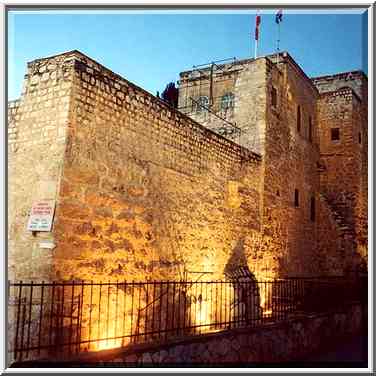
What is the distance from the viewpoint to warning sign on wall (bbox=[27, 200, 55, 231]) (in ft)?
20.3

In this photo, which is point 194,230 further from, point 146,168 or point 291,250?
point 291,250

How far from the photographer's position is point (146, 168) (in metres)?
8.12

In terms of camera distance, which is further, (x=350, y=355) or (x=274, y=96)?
(x=274, y=96)

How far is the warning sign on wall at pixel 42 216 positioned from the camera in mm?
6199

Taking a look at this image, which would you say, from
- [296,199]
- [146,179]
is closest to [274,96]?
[296,199]

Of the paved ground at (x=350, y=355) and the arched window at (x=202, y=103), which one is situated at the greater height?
the arched window at (x=202, y=103)

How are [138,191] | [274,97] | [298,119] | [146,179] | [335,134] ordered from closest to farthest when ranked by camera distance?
[138,191]
[146,179]
[274,97]
[298,119]
[335,134]

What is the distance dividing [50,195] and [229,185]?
5488 millimetres

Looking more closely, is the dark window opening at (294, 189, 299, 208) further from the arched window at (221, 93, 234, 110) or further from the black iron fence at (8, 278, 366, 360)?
the black iron fence at (8, 278, 366, 360)

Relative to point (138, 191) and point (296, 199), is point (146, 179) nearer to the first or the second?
point (138, 191)

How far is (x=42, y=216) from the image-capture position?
629 centimetres

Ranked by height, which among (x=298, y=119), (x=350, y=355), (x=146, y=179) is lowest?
(x=350, y=355)

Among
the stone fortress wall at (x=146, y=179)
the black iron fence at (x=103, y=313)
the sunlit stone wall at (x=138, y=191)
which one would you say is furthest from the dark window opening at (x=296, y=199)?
the black iron fence at (x=103, y=313)

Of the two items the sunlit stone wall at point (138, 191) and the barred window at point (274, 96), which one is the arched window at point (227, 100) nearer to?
the barred window at point (274, 96)
